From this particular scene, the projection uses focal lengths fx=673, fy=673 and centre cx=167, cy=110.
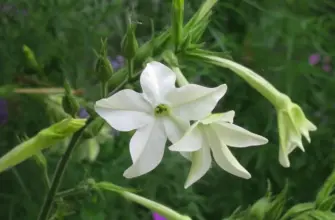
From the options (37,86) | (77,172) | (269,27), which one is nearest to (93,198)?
(77,172)

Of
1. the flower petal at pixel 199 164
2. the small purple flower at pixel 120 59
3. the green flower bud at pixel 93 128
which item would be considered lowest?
the small purple flower at pixel 120 59

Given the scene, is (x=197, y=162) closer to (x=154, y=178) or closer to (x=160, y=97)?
(x=160, y=97)

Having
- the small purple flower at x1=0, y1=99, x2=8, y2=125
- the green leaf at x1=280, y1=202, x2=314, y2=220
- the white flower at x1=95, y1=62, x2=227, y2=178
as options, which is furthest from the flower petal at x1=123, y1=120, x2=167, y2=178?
the small purple flower at x1=0, y1=99, x2=8, y2=125

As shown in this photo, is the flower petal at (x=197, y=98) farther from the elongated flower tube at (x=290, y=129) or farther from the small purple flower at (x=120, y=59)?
the small purple flower at (x=120, y=59)

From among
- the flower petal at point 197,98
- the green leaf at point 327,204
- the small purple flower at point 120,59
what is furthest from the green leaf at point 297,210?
the small purple flower at point 120,59

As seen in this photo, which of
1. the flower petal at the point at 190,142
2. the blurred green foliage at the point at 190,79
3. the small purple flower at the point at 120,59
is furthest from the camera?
the small purple flower at the point at 120,59

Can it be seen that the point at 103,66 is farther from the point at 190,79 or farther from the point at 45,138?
the point at 190,79
